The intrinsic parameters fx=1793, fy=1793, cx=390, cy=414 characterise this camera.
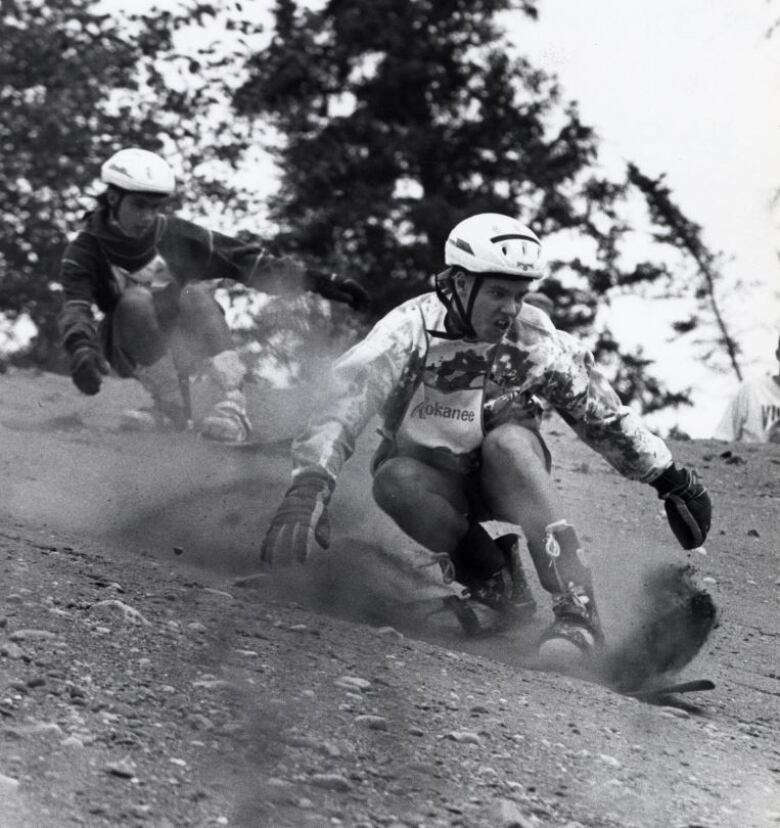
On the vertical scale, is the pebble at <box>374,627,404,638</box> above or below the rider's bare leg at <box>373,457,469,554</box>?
below

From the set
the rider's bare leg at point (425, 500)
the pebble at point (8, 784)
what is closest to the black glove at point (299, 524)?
the rider's bare leg at point (425, 500)

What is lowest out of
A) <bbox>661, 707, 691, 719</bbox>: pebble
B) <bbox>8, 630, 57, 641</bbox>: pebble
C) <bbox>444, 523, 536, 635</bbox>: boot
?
<bbox>8, 630, 57, 641</bbox>: pebble

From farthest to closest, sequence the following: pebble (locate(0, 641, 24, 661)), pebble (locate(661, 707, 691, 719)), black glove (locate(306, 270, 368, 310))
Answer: black glove (locate(306, 270, 368, 310)), pebble (locate(661, 707, 691, 719)), pebble (locate(0, 641, 24, 661))

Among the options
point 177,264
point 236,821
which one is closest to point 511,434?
point 236,821

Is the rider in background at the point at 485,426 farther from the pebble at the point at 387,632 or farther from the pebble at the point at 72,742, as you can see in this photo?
the pebble at the point at 72,742

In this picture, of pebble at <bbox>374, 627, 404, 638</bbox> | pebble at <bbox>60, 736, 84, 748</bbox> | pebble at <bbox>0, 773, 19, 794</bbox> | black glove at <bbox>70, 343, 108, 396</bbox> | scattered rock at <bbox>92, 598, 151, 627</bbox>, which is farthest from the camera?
black glove at <bbox>70, 343, 108, 396</bbox>

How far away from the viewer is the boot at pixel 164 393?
9906mm

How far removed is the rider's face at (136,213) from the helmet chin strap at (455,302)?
12.2 feet

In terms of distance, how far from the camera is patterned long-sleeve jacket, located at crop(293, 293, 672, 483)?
5969mm

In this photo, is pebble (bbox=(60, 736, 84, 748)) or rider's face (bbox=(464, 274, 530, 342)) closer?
pebble (bbox=(60, 736, 84, 748))

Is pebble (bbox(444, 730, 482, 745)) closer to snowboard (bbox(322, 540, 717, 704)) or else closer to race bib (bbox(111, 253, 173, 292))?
snowboard (bbox(322, 540, 717, 704))

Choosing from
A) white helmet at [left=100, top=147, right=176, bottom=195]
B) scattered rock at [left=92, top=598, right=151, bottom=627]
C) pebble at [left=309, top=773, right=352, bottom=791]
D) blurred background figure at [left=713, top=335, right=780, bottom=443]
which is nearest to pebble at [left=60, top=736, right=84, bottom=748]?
pebble at [left=309, top=773, right=352, bottom=791]

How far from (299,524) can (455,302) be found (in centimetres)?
105

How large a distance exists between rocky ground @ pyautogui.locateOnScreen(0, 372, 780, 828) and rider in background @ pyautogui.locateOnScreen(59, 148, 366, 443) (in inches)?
75.0
